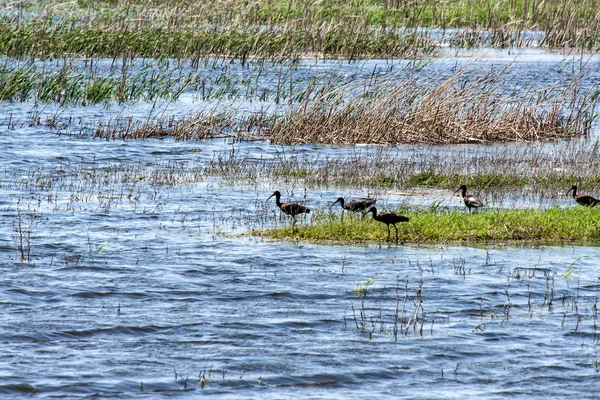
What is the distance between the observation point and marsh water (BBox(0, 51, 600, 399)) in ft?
28.0

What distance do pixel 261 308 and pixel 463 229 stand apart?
418cm

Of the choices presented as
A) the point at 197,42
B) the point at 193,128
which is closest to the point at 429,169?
the point at 193,128

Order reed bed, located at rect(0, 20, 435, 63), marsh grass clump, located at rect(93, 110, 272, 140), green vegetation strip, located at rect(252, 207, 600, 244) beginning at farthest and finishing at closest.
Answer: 1. reed bed, located at rect(0, 20, 435, 63)
2. marsh grass clump, located at rect(93, 110, 272, 140)
3. green vegetation strip, located at rect(252, 207, 600, 244)

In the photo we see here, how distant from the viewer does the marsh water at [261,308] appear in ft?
28.0

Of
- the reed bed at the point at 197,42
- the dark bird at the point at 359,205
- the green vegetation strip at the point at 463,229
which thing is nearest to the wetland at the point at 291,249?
the green vegetation strip at the point at 463,229

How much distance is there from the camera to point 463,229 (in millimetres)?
13789

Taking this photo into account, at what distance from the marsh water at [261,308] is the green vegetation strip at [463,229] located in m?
0.26

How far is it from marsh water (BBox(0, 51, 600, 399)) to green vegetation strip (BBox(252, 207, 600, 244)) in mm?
260

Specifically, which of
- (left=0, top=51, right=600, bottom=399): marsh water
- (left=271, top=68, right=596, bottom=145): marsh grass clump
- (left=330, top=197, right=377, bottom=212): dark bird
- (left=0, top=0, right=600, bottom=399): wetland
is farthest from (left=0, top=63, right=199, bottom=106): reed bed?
(left=330, top=197, right=377, bottom=212): dark bird

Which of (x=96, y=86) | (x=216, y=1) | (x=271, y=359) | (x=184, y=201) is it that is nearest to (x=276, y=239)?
(x=184, y=201)

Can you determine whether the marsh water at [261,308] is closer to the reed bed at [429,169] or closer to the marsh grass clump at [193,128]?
the reed bed at [429,169]

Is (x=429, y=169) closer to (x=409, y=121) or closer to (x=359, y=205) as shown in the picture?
(x=409, y=121)

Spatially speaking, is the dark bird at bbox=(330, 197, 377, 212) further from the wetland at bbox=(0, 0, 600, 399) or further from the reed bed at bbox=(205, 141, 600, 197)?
the reed bed at bbox=(205, 141, 600, 197)

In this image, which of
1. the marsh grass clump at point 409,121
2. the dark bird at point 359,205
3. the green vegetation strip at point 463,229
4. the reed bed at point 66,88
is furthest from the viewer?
the reed bed at point 66,88
